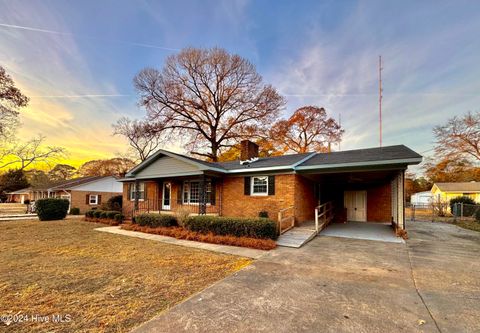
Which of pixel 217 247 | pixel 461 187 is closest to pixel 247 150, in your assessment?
pixel 217 247

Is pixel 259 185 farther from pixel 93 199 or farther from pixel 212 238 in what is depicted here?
pixel 93 199

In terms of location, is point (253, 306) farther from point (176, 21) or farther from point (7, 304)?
point (176, 21)

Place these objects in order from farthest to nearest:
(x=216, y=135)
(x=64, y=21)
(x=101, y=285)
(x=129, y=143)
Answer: (x=129, y=143) < (x=216, y=135) < (x=64, y=21) < (x=101, y=285)

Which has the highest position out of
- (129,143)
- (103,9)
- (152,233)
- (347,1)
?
(347,1)

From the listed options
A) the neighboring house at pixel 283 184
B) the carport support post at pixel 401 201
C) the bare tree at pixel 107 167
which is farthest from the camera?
the bare tree at pixel 107 167

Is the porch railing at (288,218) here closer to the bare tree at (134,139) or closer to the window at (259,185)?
the window at (259,185)

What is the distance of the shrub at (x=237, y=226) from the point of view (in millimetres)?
8695

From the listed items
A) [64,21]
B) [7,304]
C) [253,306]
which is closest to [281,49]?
[64,21]

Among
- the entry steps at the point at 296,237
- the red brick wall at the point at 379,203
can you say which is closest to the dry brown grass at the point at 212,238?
the entry steps at the point at 296,237

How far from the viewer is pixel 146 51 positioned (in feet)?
47.2

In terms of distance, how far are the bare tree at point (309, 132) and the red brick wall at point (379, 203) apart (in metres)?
16.3

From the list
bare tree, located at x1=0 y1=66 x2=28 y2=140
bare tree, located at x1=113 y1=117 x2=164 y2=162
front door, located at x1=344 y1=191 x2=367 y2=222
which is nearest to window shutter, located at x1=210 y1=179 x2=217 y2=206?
front door, located at x1=344 y1=191 x2=367 y2=222

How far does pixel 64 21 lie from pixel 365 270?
1485cm

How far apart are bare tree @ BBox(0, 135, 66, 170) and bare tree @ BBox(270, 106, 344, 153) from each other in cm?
2582
